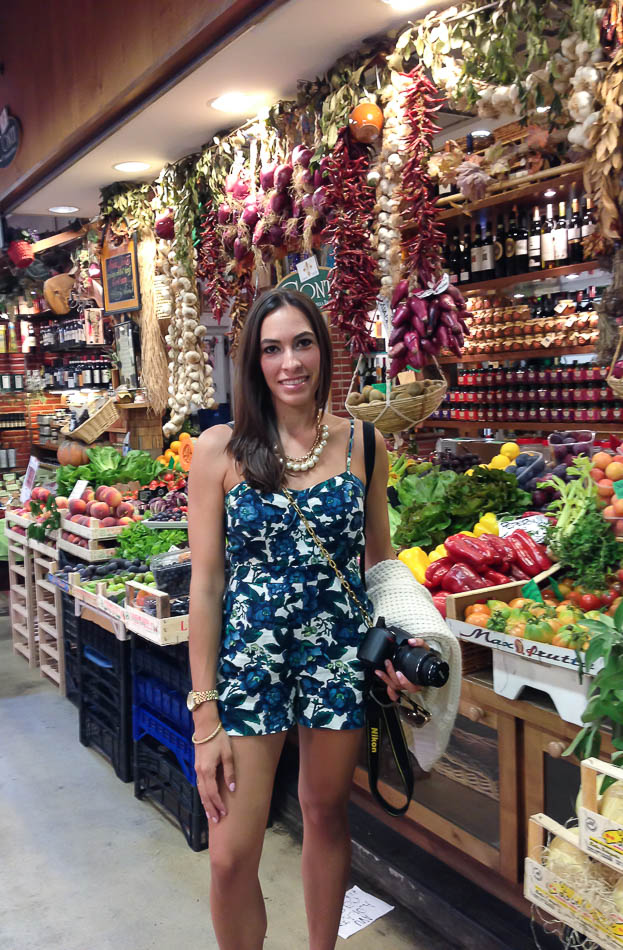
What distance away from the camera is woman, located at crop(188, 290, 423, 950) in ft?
6.29

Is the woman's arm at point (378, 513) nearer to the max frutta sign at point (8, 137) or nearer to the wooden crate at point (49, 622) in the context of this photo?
the wooden crate at point (49, 622)

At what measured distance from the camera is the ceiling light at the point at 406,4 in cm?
339

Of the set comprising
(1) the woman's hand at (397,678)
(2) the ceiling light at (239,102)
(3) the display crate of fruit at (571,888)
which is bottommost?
(3) the display crate of fruit at (571,888)

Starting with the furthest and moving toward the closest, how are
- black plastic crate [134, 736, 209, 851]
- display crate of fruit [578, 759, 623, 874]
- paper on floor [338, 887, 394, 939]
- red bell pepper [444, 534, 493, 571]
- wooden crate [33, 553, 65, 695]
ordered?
wooden crate [33, 553, 65, 695] < black plastic crate [134, 736, 209, 851] < red bell pepper [444, 534, 493, 571] < paper on floor [338, 887, 394, 939] < display crate of fruit [578, 759, 623, 874]

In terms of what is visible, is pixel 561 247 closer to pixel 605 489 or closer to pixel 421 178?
pixel 421 178

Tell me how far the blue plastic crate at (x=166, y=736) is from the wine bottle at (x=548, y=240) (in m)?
Result: 4.14

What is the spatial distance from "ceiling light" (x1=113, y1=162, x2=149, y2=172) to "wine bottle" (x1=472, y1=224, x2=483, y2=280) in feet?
8.25

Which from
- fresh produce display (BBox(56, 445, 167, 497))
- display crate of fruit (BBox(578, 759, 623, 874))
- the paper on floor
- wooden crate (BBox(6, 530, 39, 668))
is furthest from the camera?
wooden crate (BBox(6, 530, 39, 668))

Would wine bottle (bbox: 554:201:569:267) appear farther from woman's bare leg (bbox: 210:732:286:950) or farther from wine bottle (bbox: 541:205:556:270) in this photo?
woman's bare leg (bbox: 210:732:286:950)

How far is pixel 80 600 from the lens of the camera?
4180 millimetres

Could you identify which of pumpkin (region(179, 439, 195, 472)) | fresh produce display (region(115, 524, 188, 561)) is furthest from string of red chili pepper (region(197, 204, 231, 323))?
fresh produce display (region(115, 524, 188, 561))

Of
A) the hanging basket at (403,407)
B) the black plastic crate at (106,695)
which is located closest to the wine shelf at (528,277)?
the hanging basket at (403,407)

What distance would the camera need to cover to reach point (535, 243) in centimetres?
597

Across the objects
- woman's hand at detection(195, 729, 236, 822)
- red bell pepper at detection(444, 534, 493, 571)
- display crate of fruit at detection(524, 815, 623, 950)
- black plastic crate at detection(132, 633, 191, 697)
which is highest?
red bell pepper at detection(444, 534, 493, 571)
